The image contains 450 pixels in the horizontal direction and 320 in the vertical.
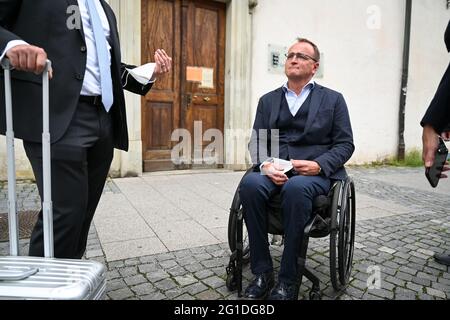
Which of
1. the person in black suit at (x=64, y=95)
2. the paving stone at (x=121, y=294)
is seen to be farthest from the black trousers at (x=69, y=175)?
the paving stone at (x=121, y=294)

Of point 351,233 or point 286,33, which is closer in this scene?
point 351,233

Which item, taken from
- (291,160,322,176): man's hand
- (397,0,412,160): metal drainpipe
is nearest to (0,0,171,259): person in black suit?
(291,160,322,176): man's hand

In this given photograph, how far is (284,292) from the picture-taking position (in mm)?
1886

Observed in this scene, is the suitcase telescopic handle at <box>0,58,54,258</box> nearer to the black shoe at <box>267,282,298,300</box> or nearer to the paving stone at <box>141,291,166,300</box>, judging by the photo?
the paving stone at <box>141,291,166,300</box>

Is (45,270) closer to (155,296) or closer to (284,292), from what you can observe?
(155,296)

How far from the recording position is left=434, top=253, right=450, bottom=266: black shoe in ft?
8.54

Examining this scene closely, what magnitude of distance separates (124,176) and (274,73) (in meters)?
3.21

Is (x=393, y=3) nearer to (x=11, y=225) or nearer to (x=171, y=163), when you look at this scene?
(x=171, y=163)

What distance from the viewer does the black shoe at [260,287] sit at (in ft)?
6.45

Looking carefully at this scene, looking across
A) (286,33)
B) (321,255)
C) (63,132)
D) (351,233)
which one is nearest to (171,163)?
(286,33)

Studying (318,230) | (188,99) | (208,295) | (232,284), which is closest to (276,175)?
(318,230)

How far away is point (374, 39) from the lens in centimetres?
778

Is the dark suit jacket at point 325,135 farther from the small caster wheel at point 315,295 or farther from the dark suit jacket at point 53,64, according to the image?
the dark suit jacket at point 53,64

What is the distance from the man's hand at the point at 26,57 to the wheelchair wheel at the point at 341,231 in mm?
1504
